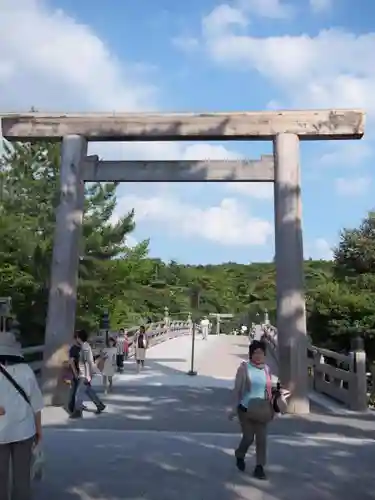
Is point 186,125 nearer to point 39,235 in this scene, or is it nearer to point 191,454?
point 191,454

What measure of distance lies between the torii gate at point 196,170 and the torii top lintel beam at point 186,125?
0.06ft

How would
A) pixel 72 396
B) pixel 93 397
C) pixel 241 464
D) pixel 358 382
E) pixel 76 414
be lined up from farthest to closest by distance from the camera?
pixel 358 382
pixel 93 397
pixel 72 396
pixel 76 414
pixel 241 464

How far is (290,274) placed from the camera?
1140 cm

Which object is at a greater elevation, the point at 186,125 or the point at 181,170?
the point at 186,125

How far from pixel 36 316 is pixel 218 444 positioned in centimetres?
1546

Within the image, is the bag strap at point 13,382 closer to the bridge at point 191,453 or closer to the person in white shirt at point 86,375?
the bridge at point 191,453

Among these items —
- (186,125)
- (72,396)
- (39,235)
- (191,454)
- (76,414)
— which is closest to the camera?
(191,454)

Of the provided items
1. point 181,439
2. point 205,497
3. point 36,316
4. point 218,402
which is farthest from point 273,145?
point 36,316

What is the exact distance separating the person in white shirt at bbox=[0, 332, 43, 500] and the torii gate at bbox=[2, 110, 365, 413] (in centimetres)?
746

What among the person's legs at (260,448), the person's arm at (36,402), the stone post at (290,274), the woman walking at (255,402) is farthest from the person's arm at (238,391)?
the stone post at (290,274)

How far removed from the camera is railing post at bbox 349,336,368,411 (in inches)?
431

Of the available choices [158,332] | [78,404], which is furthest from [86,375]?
[158,332]

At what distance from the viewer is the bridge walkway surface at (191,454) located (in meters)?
5.71

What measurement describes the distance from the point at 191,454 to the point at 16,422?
3621 millimetres
